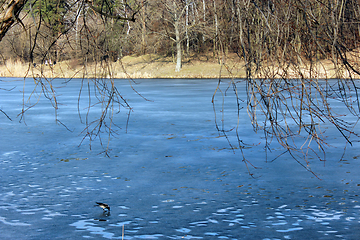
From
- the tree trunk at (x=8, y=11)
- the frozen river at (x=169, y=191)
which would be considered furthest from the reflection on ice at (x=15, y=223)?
the tree trunk at (x=8, y=11)

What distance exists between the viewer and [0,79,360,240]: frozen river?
482 centimetres

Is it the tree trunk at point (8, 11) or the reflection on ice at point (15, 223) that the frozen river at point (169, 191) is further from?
the tree trunk at point (8, 11)

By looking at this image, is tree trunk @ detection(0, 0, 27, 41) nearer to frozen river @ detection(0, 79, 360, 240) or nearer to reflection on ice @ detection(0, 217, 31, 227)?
reflection on ice @ detection(0, 217, 31, 227)

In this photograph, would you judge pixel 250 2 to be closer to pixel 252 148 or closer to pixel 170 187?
pixel 170 187

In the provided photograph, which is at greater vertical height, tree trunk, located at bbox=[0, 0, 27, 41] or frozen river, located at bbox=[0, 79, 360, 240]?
tree trunk, located at bbox=[0, 0, 27, 41]

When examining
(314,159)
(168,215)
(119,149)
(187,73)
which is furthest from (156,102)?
(187,73)

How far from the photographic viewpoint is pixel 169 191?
20.5 ft

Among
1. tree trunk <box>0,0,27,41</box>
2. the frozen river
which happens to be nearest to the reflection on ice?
the frozen river

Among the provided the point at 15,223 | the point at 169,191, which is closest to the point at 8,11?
the point at 15,223

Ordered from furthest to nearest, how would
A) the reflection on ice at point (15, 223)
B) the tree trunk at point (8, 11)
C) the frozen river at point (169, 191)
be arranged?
the tree trunk at point (8, 11)
the reflection on ice at point (15, 223)
the frozen river at point (169, 191)

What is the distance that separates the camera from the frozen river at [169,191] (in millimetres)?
4824

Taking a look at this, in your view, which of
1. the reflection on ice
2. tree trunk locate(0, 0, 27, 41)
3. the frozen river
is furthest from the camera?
tree trunk locate(0, 0, 27, 41)

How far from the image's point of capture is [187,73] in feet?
167

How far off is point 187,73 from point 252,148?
137ft
